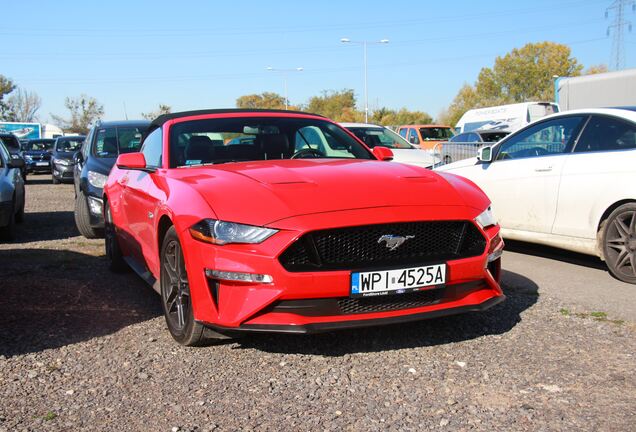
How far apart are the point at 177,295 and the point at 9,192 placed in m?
6.14

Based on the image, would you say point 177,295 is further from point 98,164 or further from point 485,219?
point 98,164

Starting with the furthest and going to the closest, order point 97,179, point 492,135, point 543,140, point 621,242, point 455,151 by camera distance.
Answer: point 492,135 < point 455,151 < point 97,179 < point 543,140 < point 621,242

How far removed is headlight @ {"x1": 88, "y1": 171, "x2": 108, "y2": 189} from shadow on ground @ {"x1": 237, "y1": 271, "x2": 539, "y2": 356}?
18.2 feet

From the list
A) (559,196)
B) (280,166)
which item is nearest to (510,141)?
(559,196)

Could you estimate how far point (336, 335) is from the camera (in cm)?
449

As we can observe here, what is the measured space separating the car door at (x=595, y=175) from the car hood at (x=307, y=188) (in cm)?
236

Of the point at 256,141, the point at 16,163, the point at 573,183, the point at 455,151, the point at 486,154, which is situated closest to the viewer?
the point at 256,141

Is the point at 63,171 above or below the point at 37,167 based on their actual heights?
above

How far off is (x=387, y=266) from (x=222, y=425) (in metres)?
1.25

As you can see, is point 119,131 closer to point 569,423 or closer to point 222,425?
point 222,425

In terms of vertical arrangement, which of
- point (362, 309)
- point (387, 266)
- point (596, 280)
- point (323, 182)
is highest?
point (323, 182)

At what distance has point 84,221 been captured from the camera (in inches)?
368

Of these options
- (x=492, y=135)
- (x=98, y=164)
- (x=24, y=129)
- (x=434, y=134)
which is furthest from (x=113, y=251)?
(x=24, y=129)

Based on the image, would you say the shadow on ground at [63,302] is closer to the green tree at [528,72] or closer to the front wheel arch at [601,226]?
the front wheel arch at [601,226]
